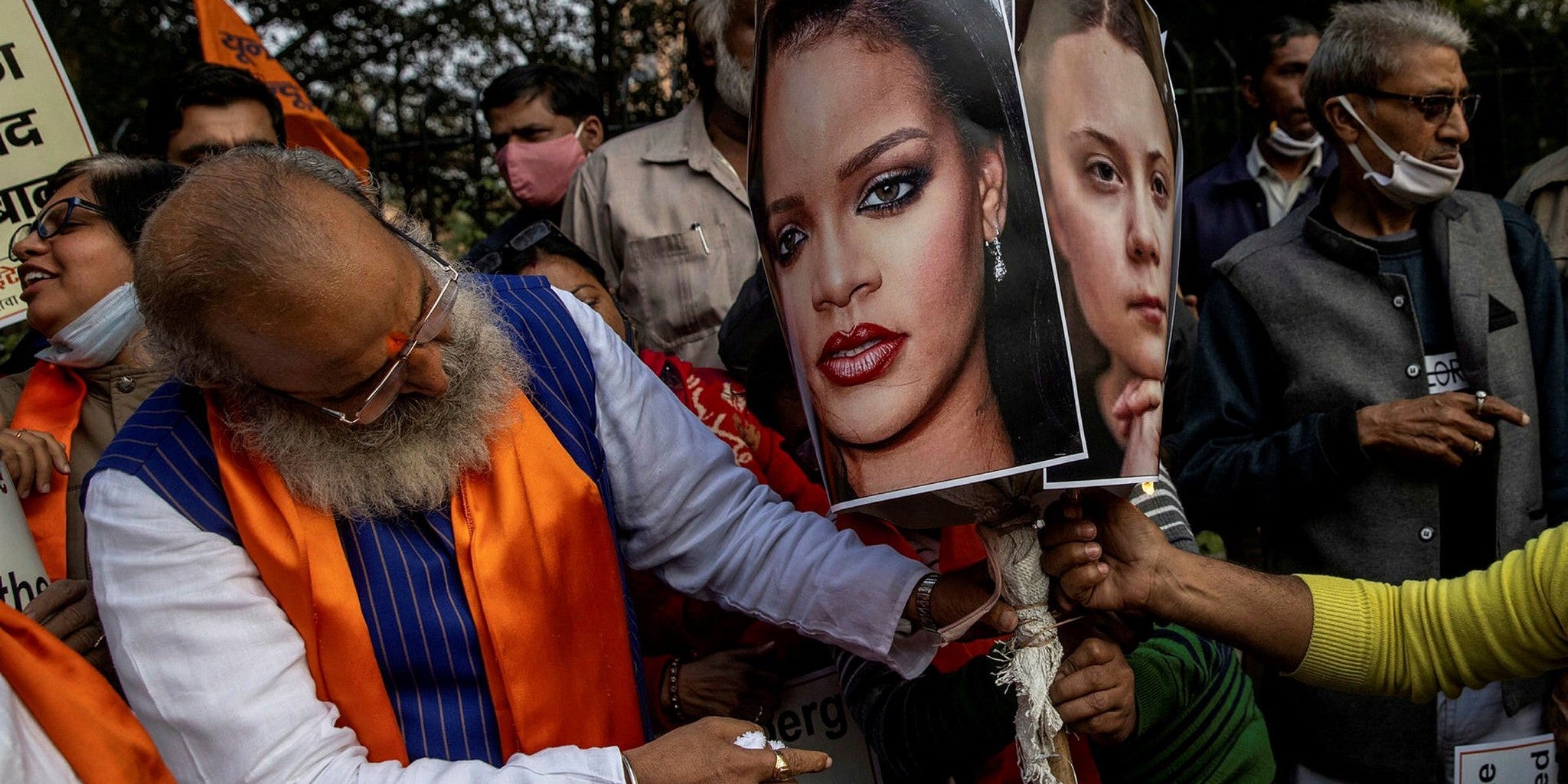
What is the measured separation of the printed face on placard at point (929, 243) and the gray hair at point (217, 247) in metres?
0.75

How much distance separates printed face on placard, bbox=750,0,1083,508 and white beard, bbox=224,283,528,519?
0.67 meters

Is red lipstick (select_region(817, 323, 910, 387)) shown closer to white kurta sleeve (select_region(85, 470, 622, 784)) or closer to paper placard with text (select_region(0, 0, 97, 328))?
white kurta sleeve (select_region(85, 470, 622, 784))

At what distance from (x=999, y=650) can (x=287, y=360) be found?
1199 millimetres

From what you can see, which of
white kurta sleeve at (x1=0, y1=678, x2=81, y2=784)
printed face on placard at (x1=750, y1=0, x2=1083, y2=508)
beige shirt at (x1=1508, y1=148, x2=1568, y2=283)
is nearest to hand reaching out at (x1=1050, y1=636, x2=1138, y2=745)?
printed face on placard at (x1=750, y1=0, x2=1083, y2=508)

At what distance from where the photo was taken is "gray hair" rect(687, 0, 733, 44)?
13.6 feet

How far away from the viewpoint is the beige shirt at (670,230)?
4059 mm

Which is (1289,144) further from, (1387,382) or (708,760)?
(708,760)

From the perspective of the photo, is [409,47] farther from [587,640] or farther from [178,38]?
[587,640]

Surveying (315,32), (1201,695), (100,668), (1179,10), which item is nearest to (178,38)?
(315,32)

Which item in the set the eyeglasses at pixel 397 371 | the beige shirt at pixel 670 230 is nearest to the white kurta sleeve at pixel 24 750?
the eyeglasses at pixel 397 371

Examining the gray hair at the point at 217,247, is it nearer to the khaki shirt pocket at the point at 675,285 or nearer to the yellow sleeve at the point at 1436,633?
the yellow sleeve at the point at 1436,633

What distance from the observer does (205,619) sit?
1.95 meters

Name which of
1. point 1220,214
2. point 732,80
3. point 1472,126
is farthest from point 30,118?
point 1472,126

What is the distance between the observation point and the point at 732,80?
4039 millimetres
